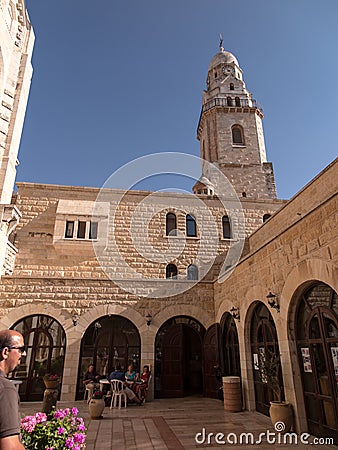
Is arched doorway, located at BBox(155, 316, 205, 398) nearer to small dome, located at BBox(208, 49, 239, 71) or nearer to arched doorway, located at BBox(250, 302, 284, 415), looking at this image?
arched doorway, located at BBox(250, 302, 284, 415)

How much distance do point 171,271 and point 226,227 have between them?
3365 mm

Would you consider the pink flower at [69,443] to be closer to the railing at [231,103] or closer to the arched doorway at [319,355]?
the arched doorway at [319,355]

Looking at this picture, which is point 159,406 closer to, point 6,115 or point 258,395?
point 258,395

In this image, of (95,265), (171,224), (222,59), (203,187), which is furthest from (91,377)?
(222,59)

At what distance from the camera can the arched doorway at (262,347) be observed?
655 centimetres

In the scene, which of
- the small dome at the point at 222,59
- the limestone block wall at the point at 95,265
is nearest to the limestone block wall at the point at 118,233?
the limestone block wall at the point at 95,265

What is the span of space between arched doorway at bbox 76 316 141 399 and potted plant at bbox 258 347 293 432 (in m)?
4.41

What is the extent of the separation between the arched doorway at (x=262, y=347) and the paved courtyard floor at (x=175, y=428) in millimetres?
373

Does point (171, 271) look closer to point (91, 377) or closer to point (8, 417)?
point (91, 377)

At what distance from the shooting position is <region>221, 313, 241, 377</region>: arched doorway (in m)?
8.33

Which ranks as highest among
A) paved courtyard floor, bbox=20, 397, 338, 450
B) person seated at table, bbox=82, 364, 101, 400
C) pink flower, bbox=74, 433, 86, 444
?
pink flower, bbox=74, 433, 86, 444

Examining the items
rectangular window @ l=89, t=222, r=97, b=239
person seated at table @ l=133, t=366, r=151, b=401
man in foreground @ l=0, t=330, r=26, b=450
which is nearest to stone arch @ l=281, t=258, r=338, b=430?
person seated at table @ l=133, t=366, r=151, b=401

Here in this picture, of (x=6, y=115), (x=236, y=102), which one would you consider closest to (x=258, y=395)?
(x=6, y=115)

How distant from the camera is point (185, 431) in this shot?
5676 millimetres
